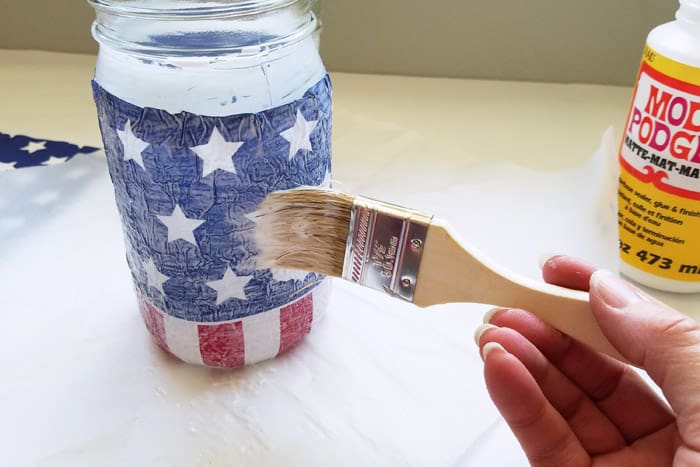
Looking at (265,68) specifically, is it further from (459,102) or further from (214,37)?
(459,102)

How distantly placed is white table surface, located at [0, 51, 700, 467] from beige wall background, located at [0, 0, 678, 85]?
31 mm

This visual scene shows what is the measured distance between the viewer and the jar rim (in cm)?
46

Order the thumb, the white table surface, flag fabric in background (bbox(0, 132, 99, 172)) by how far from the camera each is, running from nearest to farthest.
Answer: the thumb < the white table surface < flag fabric in background (bbox(0, 132, 99, 172))

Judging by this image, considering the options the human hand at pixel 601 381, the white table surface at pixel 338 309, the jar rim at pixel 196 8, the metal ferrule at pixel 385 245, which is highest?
the jar rim at pixel 196 8

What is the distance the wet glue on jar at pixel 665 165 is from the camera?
600 mm

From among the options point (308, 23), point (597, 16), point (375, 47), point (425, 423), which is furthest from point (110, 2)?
point (597, 16)

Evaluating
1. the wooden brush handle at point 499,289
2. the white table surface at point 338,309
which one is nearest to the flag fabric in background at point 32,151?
the white table surface at point 338,309

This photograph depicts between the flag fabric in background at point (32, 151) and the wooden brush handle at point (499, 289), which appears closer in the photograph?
the wooden brush handle at point (499, 289)

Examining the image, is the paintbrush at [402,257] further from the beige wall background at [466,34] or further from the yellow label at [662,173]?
the beige wall background at [466,34]

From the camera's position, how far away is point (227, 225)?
0.52 meters

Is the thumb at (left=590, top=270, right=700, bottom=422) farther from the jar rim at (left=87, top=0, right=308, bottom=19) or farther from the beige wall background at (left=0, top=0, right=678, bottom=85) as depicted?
the beige wall background at (left=0, top=0, right=678, bottom=85)

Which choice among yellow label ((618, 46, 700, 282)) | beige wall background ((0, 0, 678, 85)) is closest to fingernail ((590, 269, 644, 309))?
yellow label ((618, 46, 700, 282))

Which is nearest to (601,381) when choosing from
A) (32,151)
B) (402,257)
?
(402,257)

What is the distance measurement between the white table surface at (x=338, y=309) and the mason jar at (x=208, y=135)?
0.08 m
